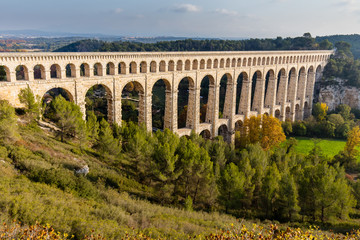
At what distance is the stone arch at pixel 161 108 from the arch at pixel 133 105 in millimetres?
1897

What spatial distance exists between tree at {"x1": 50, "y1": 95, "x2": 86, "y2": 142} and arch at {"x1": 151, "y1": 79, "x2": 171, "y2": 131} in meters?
14.4

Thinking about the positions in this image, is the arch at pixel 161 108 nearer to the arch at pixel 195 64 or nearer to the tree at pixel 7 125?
the arch at pixel 195 64

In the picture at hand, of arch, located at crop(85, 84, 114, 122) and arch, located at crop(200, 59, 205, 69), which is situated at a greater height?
arch, located at crop(200, 59, 205, 69)

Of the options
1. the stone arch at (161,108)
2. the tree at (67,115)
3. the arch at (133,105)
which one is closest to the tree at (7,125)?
the tree at (67,115)

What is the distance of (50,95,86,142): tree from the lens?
1001 inches

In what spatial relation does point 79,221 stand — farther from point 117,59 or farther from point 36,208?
point 117,59

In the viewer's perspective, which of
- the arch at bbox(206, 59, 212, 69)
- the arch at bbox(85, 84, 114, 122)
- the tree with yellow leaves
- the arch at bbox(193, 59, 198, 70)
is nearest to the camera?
the arch at bbox(193, 59, 198, 70)

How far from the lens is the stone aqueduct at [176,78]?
26.4 metres

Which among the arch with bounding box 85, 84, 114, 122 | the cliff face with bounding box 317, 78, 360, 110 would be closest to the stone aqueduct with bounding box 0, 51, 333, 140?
the cliff face with bounding box 317, 78, 360, 110

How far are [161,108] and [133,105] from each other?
27.0 feet

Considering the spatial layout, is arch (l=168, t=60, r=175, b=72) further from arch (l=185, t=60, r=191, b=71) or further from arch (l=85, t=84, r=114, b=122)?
arch (l=85, t=84, r=114, b=122)

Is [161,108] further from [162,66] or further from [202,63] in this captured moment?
[162,66]

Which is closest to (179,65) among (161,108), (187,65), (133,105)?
(187,65)

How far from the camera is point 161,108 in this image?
226 feet
